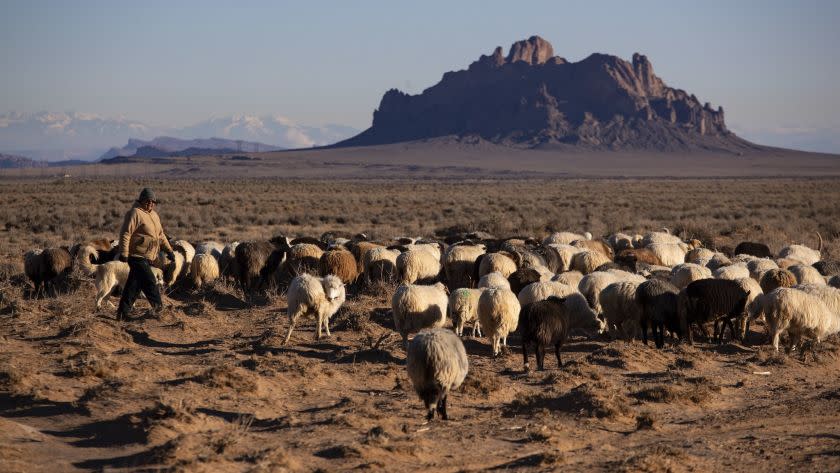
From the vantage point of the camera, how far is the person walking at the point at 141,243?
1036 centimetres

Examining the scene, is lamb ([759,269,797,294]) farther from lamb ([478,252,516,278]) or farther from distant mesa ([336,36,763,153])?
distant mesa ([336,36,763,153])

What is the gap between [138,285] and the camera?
10828 millimetres

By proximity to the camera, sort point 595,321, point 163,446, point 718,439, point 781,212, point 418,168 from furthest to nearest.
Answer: point 418,168 → point 781,212 → point 595,321 → point 718,439 → point 163,446

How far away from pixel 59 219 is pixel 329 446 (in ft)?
91.3

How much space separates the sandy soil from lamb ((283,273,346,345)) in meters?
0.33

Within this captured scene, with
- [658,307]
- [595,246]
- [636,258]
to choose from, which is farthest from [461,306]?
[595,246]

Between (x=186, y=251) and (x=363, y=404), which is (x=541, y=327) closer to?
(x=363, y=404)

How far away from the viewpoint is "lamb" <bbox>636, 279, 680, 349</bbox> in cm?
1077

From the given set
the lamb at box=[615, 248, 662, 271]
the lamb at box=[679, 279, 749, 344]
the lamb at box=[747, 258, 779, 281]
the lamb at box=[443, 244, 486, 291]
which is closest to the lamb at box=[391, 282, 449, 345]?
the lamb at box=[679, 279, 749, 344]

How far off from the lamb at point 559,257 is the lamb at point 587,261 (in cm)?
21

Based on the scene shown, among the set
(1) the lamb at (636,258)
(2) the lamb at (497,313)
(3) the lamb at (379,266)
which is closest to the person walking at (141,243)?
(2) the lamb at (497,313)

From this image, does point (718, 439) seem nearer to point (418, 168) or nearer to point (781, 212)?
point (781, 212)

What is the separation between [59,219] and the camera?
31.2m

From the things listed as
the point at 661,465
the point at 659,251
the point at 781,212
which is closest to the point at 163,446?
the point at 661,465
